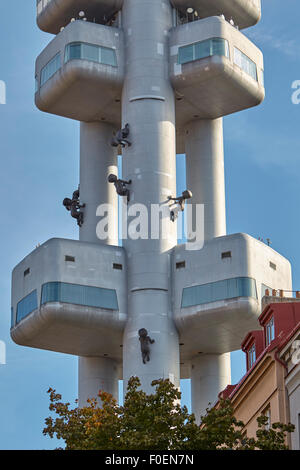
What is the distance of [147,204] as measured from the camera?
3920 inches

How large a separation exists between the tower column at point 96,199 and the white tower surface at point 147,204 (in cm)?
11

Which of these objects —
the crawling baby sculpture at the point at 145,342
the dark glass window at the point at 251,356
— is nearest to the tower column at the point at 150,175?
the crawling baby sculpture at the point at 145,342

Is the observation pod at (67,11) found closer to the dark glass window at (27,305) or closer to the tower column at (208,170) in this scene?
the tower column at (208,170)

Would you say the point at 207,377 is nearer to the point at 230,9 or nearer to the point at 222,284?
the point at 222,284

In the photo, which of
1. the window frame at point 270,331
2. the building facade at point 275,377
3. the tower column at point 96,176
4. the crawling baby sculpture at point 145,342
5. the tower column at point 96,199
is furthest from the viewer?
the tower column at point 96,176

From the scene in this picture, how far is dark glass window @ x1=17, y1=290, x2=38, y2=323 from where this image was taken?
98.2m

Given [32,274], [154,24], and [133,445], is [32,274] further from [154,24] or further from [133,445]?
[133,445]

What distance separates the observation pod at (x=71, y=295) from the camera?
3802 inches

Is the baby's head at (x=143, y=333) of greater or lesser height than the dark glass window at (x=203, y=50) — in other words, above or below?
below

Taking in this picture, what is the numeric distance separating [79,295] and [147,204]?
9.10 metres

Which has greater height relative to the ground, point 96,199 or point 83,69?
point 83,69

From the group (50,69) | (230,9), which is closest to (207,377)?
(50,69)
